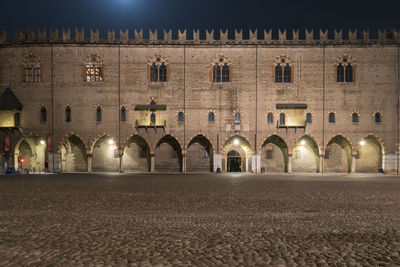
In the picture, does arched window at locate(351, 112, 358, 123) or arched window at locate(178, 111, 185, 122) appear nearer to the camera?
arched window at locate(351, 112, 358, 123)

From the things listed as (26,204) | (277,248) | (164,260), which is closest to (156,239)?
(164,260)

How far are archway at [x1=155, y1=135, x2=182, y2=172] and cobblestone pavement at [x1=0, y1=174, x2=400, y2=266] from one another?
62.4 feet

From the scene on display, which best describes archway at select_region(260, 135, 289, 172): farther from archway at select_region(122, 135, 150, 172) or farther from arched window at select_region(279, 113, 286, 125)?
archway at select_region(122, 135, 150, 172)

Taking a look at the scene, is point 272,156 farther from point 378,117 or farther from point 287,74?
point 378,117

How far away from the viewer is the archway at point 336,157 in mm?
29938

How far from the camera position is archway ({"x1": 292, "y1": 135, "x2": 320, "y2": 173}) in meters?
30.2

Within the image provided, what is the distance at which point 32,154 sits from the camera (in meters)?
30.6

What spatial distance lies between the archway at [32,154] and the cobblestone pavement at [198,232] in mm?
21592

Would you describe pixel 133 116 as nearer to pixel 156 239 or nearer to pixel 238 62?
pixel 238 62

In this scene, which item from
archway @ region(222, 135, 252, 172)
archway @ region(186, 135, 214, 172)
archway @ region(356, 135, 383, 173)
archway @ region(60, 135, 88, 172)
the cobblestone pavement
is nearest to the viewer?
the cobblestone pavement

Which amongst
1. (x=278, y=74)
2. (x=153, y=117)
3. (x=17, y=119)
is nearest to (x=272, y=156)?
(x=278, y=74)

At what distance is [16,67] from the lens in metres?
29.3

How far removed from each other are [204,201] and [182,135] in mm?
17833

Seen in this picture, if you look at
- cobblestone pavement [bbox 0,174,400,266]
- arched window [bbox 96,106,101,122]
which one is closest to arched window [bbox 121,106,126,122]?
arched window [bbox 96,106,101,122]
